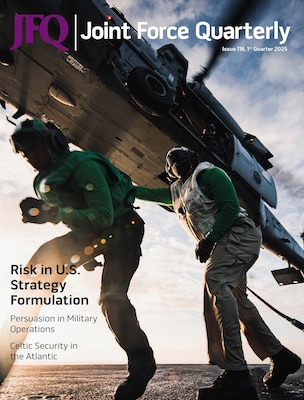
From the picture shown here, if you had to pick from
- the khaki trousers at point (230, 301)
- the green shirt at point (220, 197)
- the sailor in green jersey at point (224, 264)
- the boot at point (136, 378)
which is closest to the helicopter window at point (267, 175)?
the sailor in green jersey at point (224, 264)

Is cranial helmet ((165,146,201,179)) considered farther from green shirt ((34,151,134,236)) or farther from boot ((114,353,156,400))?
boot ((114,353,156,400))

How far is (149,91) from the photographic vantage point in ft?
16.4

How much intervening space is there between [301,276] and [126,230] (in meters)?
9.47

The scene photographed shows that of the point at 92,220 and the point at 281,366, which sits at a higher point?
the point at 92,220

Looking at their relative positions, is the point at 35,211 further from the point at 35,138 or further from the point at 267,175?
the point at 267,175

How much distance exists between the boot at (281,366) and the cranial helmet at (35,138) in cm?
222

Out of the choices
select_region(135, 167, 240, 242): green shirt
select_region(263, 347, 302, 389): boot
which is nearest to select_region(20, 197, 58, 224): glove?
select_region(135, 167, 240, 242): green shirt

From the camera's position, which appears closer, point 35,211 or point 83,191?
point 83,191

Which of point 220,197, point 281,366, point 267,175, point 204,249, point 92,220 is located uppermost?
point 267,175

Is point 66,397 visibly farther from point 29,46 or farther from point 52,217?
point 29,46

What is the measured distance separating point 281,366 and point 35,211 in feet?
7.05

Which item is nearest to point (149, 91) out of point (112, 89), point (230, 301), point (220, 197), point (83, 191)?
point (112, 89)

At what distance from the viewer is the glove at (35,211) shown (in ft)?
7.37

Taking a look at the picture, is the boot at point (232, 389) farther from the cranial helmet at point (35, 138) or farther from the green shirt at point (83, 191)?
the cranial helmet at point (35, 138)
